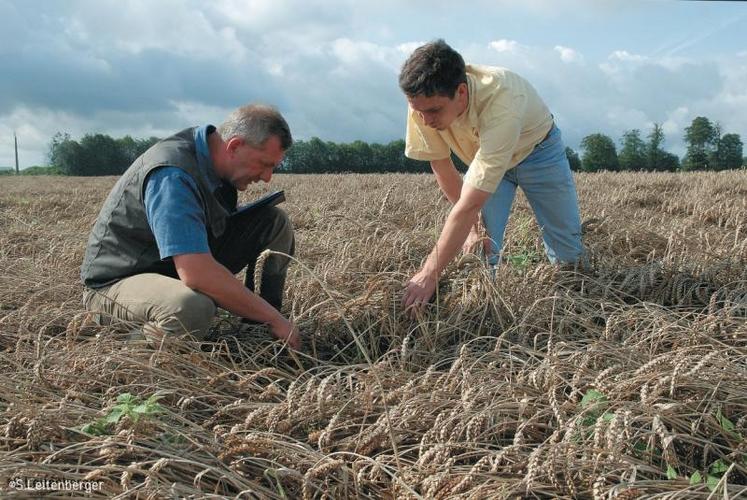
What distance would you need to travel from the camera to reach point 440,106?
10.1 ft

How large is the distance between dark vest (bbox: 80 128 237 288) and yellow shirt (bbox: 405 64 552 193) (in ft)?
4.31

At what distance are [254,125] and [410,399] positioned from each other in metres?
1.45

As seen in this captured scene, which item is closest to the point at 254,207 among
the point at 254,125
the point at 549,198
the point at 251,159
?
the point at 251,159

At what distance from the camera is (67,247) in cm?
501

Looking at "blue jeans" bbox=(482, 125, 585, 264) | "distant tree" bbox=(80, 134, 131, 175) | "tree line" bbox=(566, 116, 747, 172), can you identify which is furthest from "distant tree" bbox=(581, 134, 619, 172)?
"blue jeans" bbox=(482, 125, 585, 264)

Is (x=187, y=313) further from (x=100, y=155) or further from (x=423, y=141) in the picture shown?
(x=100, y=155)

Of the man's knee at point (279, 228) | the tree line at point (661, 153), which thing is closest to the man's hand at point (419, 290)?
the man's knee at point (279, 228)

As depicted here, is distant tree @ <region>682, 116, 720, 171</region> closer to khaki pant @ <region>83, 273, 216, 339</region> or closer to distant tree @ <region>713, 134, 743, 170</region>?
distant tree @ <region>713, 134, 743, 170</region>

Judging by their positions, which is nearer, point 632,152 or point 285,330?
point 285,330

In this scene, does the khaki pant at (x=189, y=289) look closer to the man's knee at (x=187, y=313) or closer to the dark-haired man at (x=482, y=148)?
the man's knee at (x=187, y=313)

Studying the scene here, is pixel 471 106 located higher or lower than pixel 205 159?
higher

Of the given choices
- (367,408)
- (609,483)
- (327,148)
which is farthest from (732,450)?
(327,148)

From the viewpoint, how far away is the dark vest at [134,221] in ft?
8.94

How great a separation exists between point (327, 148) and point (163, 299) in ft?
238
